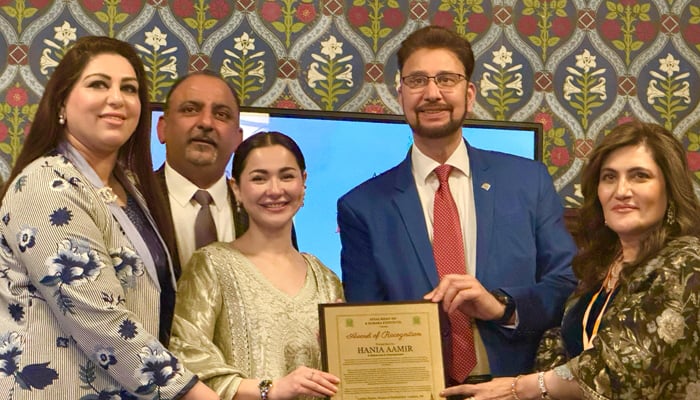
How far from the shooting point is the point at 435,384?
107 inches

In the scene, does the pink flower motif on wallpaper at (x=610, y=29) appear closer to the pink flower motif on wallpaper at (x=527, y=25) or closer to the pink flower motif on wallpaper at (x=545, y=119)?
the pink flower motif on wallpaper at (x=527, y=25)

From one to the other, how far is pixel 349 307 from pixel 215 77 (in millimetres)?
1258

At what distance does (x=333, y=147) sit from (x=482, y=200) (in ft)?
4.54

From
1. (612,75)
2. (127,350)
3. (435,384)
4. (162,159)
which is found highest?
(612,75)

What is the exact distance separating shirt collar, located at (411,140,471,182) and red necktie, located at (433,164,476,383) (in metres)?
0.02

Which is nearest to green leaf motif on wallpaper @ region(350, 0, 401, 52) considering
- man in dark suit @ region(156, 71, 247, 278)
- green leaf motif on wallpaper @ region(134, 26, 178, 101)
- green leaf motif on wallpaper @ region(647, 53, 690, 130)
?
green leaf motif on wallpaper @ region(134, 26, 178, 101)

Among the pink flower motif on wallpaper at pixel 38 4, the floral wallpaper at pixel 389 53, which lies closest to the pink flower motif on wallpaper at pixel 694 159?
the floral wallpaper at pixel 389 53

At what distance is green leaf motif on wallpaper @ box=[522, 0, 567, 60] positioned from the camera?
4750 mm

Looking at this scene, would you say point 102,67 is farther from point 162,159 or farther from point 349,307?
point 162,159

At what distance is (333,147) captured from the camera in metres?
4.39

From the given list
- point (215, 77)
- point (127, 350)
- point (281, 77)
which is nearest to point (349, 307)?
point (127, 350)

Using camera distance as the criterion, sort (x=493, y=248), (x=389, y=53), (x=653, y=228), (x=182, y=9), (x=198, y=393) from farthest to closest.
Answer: (x=389, y=53)
(x=182, y=9)
(x=493, y=248)
(x=653, y=228)
(x=198, y=393)

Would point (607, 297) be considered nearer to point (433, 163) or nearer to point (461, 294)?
point (461, 294)

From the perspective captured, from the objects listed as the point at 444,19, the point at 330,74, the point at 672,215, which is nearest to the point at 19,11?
the point at 330,74
